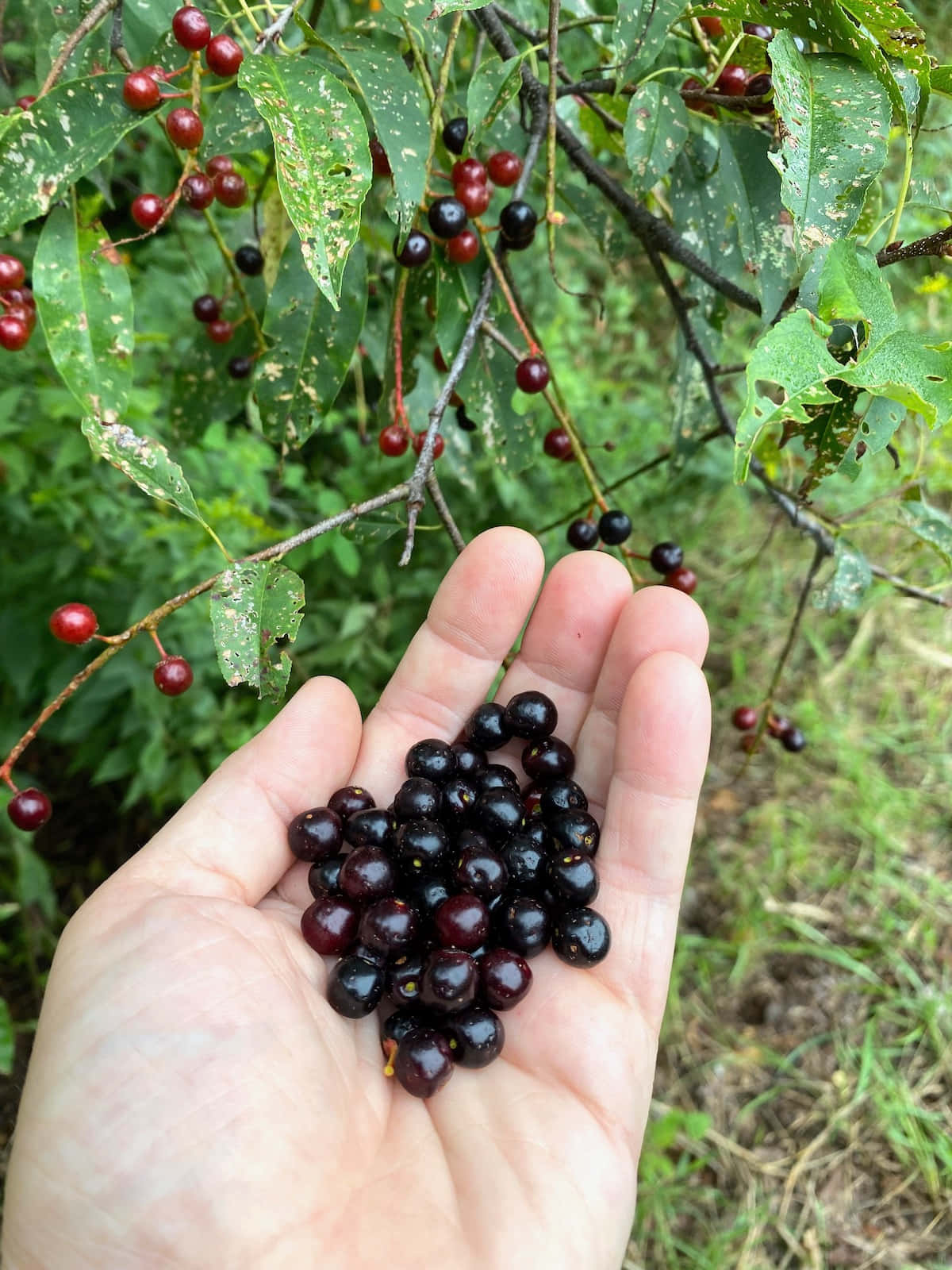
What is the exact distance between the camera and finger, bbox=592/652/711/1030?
167 centimetres

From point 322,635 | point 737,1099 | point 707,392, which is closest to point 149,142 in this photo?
point 322,635

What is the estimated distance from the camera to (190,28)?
1455 millimetres

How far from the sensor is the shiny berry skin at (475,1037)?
60.4 inches

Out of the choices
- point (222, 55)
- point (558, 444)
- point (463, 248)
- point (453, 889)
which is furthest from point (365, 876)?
point (222, 55)

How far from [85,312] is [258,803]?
3.06 ft

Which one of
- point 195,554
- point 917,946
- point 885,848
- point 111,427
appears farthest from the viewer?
point 885,848

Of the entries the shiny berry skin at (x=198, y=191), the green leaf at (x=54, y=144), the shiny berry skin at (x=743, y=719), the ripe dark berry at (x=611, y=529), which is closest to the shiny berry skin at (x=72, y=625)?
the green leaf at (x=54, y=144)

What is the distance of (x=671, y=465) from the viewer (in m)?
2.19

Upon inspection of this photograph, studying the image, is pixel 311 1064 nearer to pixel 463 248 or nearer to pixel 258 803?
pixel 258 803

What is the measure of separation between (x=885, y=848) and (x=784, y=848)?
381mm

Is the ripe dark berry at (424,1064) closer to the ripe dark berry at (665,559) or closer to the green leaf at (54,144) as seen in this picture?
the ripe dark berry at (665,559)

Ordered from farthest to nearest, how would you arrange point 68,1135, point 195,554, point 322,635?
point 322,635
point 195,554
point 68,1135

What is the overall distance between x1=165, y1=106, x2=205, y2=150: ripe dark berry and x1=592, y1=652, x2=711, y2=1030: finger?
4.01 feet

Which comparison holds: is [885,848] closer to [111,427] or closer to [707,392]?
[707,392]
